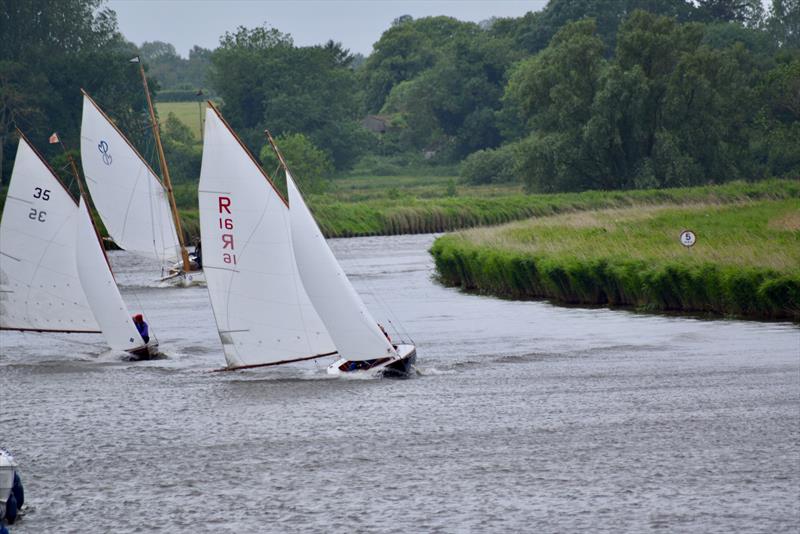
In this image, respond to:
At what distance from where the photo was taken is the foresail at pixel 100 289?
4466cm

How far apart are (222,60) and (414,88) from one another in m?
23.1

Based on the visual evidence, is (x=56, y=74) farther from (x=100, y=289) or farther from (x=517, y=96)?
(x=100, y=289)

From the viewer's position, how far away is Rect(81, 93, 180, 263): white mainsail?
70.6m

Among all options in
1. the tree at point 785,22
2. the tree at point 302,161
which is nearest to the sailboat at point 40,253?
the tree at point 302,161

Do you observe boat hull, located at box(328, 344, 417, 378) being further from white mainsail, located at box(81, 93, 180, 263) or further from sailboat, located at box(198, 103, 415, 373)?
white mainsail, located at box(81, 93, 180, 263)

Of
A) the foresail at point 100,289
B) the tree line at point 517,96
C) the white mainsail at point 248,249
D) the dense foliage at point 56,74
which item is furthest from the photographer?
the dense foliage at point 56,74

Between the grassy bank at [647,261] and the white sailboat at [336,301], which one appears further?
the grassy bank at [647,261]

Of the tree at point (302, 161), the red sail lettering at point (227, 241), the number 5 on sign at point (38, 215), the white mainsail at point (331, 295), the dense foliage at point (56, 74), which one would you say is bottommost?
the white mainsail at point (331, 295)

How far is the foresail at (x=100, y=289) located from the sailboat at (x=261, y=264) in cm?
630

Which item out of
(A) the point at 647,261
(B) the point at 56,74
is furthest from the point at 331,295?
(B) the point at 56,74

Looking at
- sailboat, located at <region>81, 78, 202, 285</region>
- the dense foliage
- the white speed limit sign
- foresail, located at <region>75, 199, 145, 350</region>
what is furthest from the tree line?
foresail, located at <region>75, 199, 145, 350</region>

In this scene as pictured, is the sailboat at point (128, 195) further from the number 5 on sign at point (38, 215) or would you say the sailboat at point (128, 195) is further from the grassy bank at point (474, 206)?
the grassy bank at point (474, 206)

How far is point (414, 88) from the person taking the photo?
168 metres

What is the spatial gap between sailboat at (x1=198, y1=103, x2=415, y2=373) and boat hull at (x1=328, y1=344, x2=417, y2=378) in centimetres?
4
